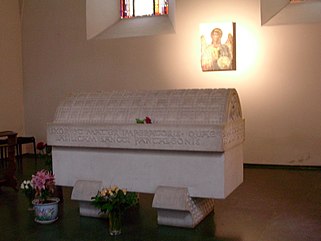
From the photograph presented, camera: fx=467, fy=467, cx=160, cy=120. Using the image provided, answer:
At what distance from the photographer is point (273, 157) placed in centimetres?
826

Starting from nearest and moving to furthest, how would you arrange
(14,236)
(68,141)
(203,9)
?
(14,236) < (68,141) < (203,9)

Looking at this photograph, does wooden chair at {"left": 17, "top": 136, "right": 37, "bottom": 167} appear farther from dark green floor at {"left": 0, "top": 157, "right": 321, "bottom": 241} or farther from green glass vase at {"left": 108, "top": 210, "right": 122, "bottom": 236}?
green glass vase at {"left": 108, "top": 210, "right": 122, "bottom": 236}

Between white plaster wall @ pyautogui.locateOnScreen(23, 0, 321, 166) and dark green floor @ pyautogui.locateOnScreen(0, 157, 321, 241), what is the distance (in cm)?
189

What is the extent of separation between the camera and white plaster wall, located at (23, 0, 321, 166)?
800 centimetres

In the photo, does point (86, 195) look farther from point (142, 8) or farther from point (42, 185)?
point (142, 8)

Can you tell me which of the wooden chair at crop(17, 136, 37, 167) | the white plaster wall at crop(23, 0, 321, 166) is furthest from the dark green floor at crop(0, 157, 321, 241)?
the wooden chair at crop(17, 136, 37, 167)

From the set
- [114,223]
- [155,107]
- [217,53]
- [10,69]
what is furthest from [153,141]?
[10,69]

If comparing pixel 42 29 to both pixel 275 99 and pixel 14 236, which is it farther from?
pixel 14 236

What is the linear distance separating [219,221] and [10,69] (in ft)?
22.1

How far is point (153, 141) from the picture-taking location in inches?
185

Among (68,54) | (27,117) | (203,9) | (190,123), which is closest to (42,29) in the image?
(68,54)

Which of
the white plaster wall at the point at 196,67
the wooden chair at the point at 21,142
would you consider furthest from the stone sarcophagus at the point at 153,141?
the wooden chair at the point at 21,142

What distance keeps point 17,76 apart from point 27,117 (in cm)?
93

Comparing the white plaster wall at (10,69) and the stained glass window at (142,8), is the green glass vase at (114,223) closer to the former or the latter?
the stained glass window at (142,8)
